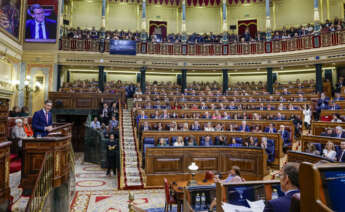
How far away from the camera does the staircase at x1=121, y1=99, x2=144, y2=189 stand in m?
7.01

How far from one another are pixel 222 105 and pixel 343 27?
26.0 feet

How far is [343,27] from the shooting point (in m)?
13.2

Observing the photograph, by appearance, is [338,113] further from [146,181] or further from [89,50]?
[89,50]

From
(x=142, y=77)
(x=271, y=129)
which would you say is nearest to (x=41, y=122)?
(x=271, y=129)

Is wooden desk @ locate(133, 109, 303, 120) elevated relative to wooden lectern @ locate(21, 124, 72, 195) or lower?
elevated

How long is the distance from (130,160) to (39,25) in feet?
37.3

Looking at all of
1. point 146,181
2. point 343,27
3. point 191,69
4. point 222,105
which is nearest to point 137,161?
point 146,181

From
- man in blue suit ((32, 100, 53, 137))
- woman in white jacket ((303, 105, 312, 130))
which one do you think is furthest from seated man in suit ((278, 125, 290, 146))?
→ man in blue suit ((32, 100, 53, 137))

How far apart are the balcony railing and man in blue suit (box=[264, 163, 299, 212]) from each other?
1456cm

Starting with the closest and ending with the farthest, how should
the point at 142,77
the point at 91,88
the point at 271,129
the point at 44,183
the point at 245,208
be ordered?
the point at 245,208 < the point at 44,183 < the point at 271,129 < the point at 91,88 < the point at 142,77

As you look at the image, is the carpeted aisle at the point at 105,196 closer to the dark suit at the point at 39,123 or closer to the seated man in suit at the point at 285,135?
the dark suit at the point at 39,123

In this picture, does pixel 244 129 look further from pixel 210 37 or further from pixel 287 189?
pixel 210 37

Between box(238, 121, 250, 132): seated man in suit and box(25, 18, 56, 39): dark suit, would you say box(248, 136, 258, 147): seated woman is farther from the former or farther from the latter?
box(25, 18, 56, 39): dark suit

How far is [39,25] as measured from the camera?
48.7 feet
